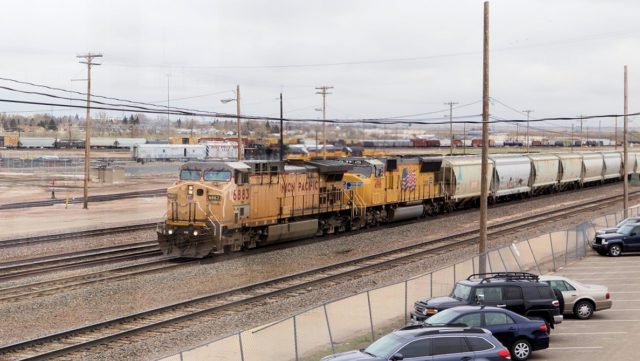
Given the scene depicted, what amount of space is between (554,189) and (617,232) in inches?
1373

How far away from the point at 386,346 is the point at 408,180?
2988 centimetres

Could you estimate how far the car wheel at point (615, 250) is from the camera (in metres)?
32.8

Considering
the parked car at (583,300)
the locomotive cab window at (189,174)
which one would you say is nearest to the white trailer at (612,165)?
the locomotive cab window at (189,174)

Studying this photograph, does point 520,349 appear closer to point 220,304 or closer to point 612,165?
point 220,304

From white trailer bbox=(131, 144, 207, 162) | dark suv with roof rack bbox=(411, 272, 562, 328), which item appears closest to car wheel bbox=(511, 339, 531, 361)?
dark suv with roof rack bbox=(411, 272, 562, 328)

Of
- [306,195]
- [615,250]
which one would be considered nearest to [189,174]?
[306,195]

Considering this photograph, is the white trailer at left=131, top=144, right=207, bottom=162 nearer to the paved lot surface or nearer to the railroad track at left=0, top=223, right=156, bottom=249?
the railroad track at left=0, top=223, right=156, bottom=249

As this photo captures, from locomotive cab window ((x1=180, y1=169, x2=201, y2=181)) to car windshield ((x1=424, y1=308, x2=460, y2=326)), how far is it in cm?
1628

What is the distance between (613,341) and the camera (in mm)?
17844

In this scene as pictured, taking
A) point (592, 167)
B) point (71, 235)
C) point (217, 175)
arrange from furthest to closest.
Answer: point (592, 167) → point (71, 235) → point (217, 175)

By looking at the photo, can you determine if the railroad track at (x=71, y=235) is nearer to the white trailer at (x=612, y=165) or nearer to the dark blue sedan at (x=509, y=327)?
the dark blue sedan at (x=509, y=327)

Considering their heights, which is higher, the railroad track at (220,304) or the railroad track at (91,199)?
the railroad track at (91,199)

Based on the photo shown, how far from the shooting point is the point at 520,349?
53.6ft

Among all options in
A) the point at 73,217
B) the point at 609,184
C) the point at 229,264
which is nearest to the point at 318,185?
the point at 229,264
